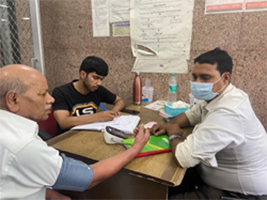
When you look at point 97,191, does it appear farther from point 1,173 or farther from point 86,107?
point 86,107

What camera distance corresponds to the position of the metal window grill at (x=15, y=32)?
214cm

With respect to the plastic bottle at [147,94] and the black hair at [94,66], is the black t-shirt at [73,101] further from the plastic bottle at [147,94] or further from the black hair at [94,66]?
the plastic bottle at [147,94]

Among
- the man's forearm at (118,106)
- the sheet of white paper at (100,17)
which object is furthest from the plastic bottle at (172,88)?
the sheet of white paper at (100,17)

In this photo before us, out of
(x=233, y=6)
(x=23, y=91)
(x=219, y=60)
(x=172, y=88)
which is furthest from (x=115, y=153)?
(x=233, y=6)

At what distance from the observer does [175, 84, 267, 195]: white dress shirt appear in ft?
2.60

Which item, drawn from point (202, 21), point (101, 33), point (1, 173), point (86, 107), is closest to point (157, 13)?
point (202, 21)

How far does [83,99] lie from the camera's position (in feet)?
5.16

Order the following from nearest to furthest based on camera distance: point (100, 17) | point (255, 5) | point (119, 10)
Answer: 1. point (255, 5)
2. point (119, 10)
3. point (100, 17)

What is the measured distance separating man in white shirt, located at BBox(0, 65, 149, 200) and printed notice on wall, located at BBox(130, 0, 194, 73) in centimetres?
131

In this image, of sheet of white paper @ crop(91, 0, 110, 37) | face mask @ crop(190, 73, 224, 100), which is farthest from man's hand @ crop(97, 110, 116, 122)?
sheet of white paper @ crop(91, 0, 110, 37)

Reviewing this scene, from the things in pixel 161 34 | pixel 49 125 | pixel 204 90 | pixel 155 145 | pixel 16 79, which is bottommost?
pixel 49 125

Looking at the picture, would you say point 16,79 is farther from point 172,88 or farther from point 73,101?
point 172,88

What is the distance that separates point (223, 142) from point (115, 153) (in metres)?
0.49

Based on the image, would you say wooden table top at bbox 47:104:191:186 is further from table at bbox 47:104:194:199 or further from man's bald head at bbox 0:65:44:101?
man's bald head at bbox 0:65:44:101
